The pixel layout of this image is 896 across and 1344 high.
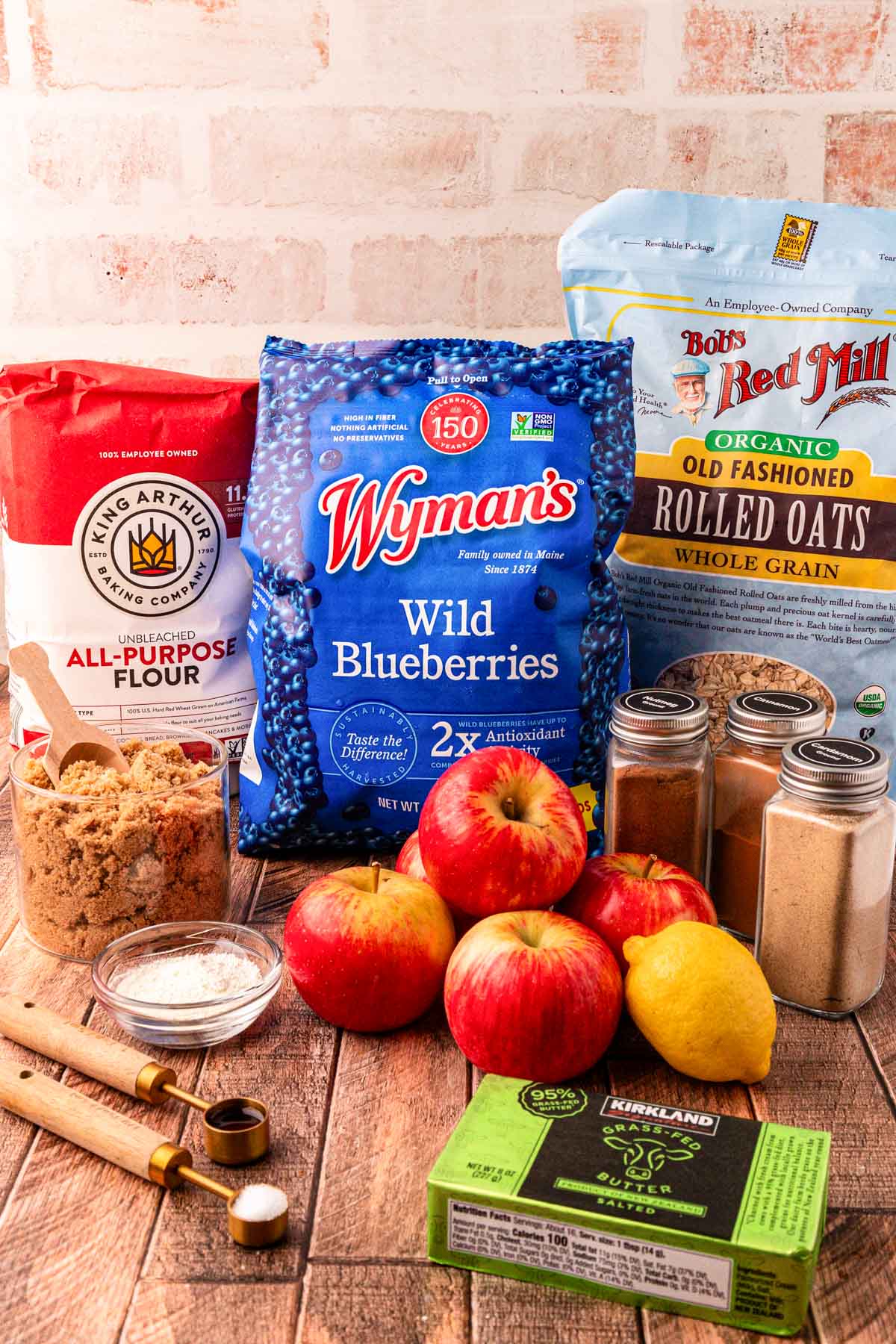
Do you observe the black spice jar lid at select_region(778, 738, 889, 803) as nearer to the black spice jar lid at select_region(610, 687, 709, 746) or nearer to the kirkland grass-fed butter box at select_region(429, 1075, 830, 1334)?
the black spice jar lid at select_region(610, 687, 709, 746)

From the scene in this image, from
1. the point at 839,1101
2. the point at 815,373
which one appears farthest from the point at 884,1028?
the point at 815,373

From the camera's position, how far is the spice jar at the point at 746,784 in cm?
112

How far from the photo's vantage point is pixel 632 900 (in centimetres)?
101

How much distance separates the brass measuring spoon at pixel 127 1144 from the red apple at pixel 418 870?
0.27m

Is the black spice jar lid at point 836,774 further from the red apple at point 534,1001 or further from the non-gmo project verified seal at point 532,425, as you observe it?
the non-gmo project verified seal at point 532,425

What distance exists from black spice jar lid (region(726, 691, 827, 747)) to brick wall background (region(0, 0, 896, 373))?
74 cm

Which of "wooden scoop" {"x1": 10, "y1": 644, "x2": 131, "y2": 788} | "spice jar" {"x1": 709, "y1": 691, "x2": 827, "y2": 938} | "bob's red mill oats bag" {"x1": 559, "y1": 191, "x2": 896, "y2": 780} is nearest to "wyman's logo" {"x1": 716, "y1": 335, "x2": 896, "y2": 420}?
"bob's red mill oats bag" {"x1": 559, "y1": 191, "x2": 896, "y2": 780}

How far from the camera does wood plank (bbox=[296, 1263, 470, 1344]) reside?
28.5 inches

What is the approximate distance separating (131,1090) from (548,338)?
1125mm

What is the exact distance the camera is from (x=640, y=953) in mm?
961

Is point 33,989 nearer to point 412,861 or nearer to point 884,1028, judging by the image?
point 412,861

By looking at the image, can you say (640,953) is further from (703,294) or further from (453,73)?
(453,73)

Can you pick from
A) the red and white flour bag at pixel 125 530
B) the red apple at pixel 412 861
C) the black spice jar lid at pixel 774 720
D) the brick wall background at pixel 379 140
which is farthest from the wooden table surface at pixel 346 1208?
the brick wall background at pixel 379 140
